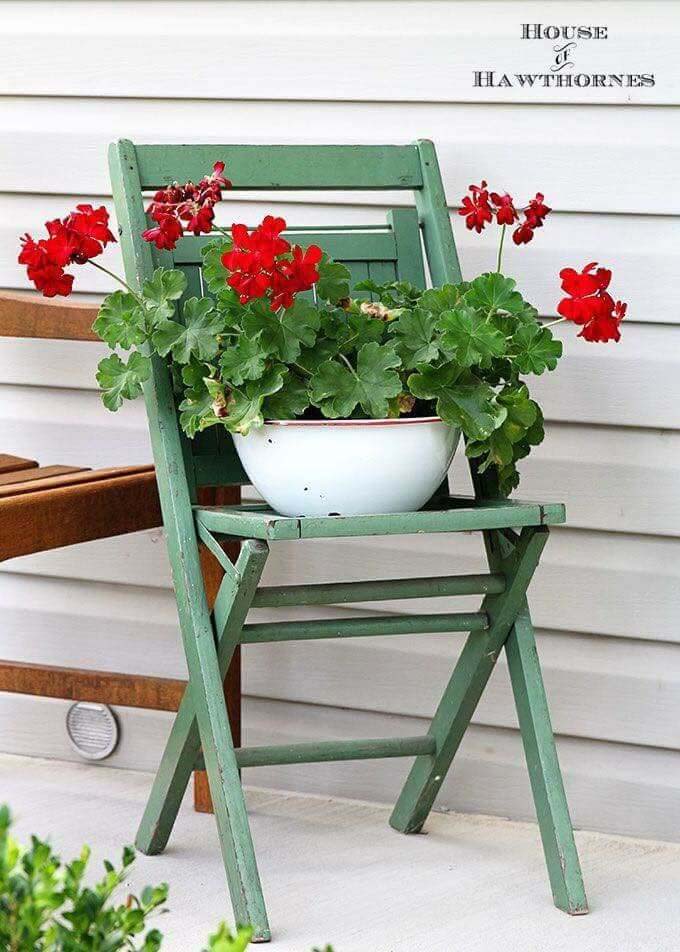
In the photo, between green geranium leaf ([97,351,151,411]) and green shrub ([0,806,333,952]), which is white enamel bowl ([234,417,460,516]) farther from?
green shrub ([0,806,333,952])

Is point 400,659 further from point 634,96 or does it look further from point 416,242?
point 634,96

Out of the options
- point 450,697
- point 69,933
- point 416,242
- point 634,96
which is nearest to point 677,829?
point 450,697

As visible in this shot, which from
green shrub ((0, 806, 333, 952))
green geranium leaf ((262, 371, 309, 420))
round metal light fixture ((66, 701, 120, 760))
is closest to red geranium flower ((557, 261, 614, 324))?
green geranium leaf ((262, 371, 309, 420))

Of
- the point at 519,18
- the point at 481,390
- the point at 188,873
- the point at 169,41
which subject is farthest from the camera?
the point at 169,41

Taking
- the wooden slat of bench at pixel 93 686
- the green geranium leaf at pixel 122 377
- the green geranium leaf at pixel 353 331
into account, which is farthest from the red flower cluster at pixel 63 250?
the wooden slat of bench at pixel 93 686

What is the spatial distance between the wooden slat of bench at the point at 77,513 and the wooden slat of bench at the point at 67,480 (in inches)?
0.5

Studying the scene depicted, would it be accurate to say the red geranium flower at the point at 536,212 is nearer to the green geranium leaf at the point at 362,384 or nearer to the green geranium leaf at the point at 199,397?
the green geranium leaf at the point at 362,384

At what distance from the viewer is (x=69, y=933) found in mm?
759

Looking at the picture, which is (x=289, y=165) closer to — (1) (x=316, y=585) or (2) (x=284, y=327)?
(2) (x=284, y=327)

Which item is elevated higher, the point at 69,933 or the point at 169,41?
the point at 169,41

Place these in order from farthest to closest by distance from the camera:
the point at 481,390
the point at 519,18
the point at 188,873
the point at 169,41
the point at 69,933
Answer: the point at 169,41 → the point at 519,18 → the point at 188,873 → the point at 481,390 → the point at 69,933

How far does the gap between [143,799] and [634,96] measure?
A: 1397 mm

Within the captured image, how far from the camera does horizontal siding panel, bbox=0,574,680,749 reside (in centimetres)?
209

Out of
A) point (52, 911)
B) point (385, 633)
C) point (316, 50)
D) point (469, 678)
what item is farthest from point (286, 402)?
point (52, 911)
